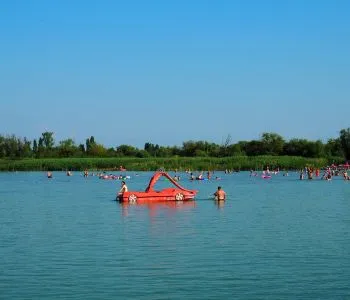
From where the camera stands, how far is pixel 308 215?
41.8 meters

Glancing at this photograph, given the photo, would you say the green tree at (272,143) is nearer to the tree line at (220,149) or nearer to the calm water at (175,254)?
A: the tree line at (220,149)

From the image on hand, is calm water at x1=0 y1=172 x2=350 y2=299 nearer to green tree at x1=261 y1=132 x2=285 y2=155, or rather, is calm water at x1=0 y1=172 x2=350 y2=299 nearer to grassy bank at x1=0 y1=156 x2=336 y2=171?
grassy bank at x1=0 y1=156 x2=336 y2=171

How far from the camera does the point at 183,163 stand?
127625mm

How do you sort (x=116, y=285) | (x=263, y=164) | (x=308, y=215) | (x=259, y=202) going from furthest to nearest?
(x=263, y=164), (x=259, y=202), (x=308, y=215), (x=116, y=285)

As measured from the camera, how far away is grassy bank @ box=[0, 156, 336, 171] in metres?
124

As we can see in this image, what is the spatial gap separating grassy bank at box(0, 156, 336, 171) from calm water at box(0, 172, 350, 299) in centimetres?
7860

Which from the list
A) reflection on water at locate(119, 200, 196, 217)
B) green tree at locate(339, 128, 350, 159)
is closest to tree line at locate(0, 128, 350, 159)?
green tree at locate(339, 128, 350, 159)

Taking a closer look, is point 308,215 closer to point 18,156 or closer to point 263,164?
point 263,164

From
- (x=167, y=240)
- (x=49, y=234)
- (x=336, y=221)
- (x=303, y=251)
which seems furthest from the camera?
(x=336, y=221)

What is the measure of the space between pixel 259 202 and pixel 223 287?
32.9 m

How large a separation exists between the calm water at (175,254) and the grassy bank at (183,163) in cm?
7860

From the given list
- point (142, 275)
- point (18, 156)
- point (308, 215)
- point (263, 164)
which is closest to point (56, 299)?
point (142, 275)

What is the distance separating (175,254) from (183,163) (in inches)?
3994

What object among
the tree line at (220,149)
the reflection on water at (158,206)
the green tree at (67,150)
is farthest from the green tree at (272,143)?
the reflection on water at (158,206)
